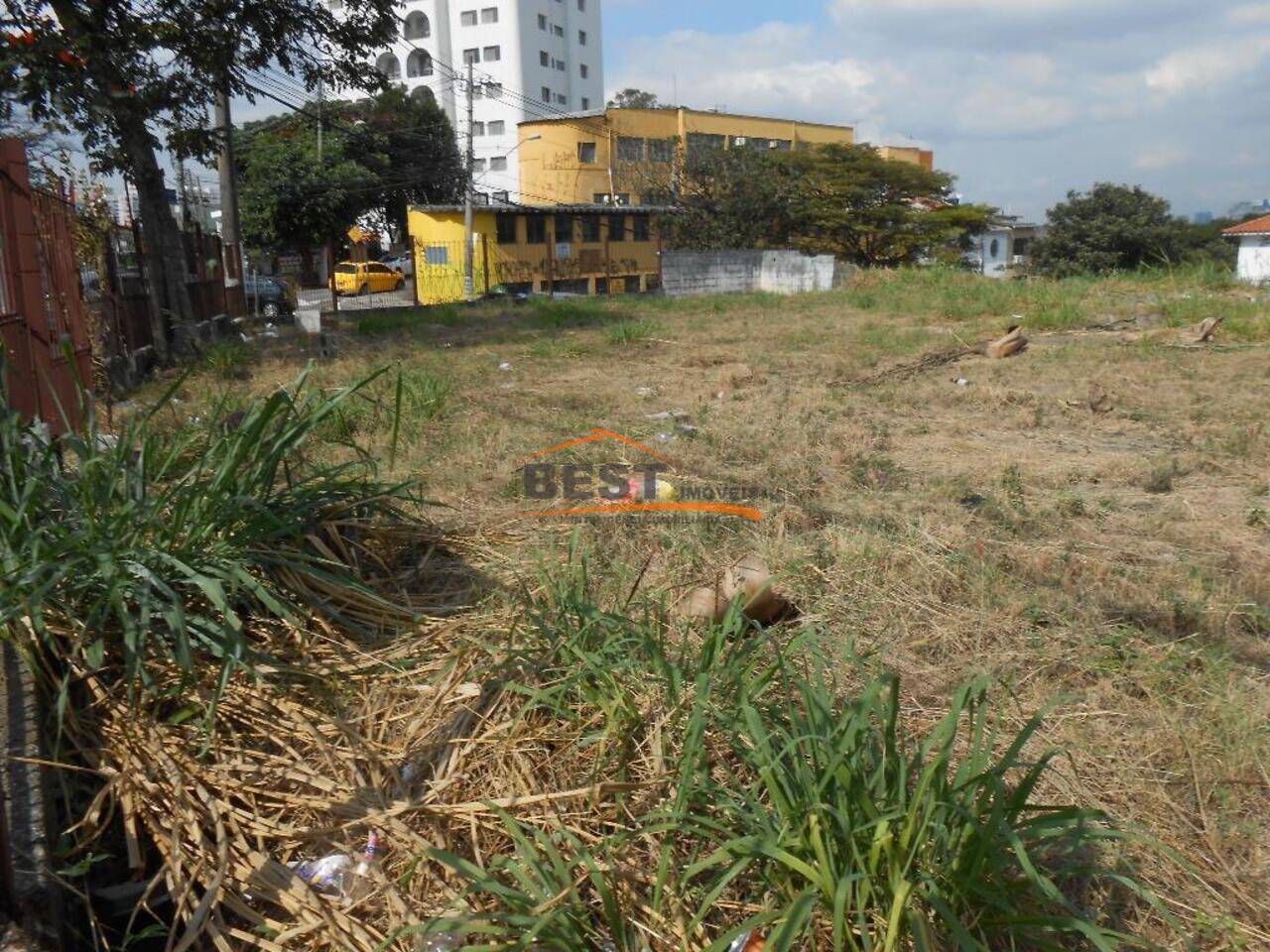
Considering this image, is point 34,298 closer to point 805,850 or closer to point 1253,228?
point 805,850

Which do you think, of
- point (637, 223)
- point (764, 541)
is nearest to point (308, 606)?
point (764, 541)

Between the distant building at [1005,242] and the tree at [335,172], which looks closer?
the tree at [335,172]

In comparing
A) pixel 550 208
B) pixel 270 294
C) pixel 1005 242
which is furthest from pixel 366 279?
pixel 1005 242

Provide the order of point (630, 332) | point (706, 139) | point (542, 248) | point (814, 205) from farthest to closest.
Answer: point (706, 139), point (814, 205), point (542, 248), point (630, 332)

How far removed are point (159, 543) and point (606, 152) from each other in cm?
3998

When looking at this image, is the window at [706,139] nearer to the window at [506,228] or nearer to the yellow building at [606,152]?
the yellow building at [606,152]

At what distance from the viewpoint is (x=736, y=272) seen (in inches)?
1005

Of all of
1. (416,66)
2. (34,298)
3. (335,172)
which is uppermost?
(416,66)

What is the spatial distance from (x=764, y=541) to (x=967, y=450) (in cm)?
245

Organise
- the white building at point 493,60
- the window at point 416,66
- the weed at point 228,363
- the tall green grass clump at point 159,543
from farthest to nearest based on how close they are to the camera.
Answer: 1. the window at point 416,66
2. the white building at point 493,60
3. the weed at point 228,363
4. the tall green grass clump at point 159,543

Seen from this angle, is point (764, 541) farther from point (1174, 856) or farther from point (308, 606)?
point (1174, 856)

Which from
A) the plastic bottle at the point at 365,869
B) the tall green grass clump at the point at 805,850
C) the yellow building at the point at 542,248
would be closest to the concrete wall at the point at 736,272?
the yellow building at the point at 542,248

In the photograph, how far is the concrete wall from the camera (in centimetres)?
2409

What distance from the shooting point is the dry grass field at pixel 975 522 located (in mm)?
2180
